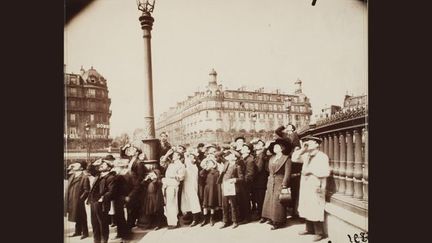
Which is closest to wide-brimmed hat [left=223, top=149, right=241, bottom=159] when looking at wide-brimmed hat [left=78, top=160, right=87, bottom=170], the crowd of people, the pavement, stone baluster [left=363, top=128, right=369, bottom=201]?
the crowd of people

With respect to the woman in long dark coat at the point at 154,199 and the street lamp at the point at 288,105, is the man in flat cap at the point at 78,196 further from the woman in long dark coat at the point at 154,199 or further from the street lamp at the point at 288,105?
the street lamp at the point at 288,105

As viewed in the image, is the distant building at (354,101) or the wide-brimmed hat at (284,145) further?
the distant building at (354,101)

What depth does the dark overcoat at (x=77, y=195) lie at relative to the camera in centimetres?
567

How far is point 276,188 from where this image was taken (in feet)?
18.7

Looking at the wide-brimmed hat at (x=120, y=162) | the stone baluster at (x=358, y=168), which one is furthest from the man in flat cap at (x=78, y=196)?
the stone baluster at (x=358, y=168)

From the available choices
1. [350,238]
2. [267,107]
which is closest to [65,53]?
[267,107]

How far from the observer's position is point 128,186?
224 inches

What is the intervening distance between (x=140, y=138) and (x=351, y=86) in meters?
2.99

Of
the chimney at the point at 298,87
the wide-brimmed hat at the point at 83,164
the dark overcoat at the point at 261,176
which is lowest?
the dark overcoat at the point at 261,176

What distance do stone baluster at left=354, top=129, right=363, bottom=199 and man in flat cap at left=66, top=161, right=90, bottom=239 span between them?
3533 mm

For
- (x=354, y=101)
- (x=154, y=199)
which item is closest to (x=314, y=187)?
(x=354, y=101)

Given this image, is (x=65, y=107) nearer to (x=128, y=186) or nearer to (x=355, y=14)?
(x=128, y=186)

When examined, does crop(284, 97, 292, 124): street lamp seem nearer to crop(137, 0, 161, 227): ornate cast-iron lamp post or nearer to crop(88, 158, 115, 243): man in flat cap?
crop(137, 0, 161, 227): ornate cast-iron lamp post

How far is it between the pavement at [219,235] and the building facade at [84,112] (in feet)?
3.10
